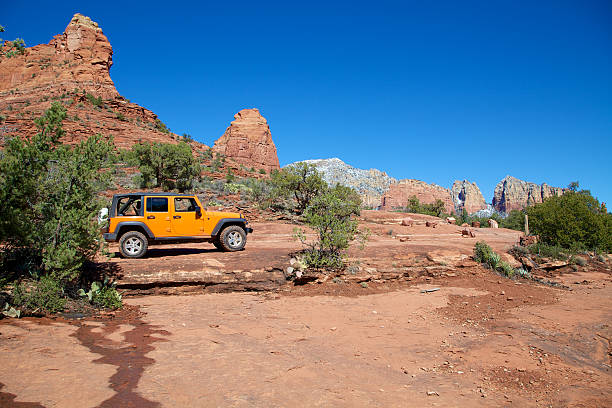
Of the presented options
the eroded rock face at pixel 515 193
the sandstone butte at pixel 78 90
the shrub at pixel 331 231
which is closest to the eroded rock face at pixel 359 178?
the eroded rock face at pixel 515 193

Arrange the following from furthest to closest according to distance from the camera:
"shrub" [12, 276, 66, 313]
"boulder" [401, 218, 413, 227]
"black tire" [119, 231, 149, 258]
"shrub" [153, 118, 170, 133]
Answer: "shrub" [153, 118, 170, 133] < "boulder" [401, 218, 413, 227] < "black tire" [119, 231, 149, 258] < "shrub" [12, 276, 66, 313]

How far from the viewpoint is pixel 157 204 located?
10.0 metres

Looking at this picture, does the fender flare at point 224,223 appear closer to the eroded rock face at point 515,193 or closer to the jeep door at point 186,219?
the jeep door at point 186,219

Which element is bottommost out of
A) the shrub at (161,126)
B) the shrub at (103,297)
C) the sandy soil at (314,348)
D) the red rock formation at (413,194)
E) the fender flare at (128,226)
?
the sandy soil at (314,348)

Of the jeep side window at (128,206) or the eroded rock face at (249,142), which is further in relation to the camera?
the eroded rock face at (249,142)

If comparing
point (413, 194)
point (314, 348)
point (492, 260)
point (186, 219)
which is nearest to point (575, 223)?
point (492, 260)

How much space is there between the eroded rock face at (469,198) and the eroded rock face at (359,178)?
3956 cm

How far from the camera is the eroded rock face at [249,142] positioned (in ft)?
283

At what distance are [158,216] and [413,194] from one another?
113 metres

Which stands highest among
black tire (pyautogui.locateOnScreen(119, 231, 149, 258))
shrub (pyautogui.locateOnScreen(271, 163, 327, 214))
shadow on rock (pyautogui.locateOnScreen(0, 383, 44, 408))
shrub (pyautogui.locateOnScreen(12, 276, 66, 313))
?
shrub (pyautogui.locateOnScreen(271, 163, 327, 214))

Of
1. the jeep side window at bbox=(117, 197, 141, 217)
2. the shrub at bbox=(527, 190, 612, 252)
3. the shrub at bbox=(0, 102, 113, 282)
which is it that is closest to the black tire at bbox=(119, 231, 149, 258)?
the jeep side window at bbox=(117, 197, 141, 217)

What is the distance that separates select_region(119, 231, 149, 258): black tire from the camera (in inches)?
377

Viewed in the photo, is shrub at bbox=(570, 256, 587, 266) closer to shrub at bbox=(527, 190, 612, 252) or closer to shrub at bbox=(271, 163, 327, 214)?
shrub at bbox=(527, 190, 612, 252)

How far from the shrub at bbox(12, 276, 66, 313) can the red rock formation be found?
108 metres
